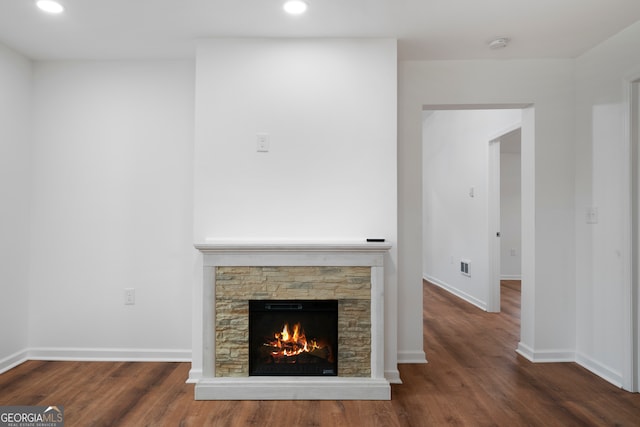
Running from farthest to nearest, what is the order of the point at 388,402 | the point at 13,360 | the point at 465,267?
1. the point at 465,267
2. the point at 13,360
3. the point at 388,402

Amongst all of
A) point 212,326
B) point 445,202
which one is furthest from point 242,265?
point 445,202

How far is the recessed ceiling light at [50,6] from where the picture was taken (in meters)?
2.29

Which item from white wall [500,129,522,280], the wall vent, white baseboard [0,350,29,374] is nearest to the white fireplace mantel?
white baseboard [0,350,29,374]

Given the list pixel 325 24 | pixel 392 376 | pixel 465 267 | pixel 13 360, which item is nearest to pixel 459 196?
pixel 465 267

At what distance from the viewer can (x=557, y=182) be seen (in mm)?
3119

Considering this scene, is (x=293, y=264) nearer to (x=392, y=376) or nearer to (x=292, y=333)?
(x=292, y=333)

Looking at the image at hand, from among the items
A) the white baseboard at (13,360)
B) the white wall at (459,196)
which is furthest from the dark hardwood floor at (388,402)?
the white wall at (459,196)

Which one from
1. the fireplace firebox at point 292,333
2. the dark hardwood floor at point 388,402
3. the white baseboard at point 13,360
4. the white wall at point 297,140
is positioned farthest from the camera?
the white baseboard at point 13,360

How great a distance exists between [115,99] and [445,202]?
4.80m

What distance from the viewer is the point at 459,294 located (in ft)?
18.3

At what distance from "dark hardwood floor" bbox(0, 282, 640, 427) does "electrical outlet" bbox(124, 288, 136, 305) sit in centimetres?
47

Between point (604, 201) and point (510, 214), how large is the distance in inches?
185

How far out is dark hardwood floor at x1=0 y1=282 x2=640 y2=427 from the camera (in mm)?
2203

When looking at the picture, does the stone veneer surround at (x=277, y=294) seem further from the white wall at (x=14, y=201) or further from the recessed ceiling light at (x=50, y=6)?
the recessed ceiling light at (x=50, y=6)
